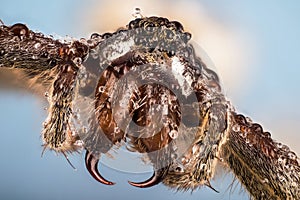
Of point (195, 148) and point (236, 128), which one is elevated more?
point (236, 128)

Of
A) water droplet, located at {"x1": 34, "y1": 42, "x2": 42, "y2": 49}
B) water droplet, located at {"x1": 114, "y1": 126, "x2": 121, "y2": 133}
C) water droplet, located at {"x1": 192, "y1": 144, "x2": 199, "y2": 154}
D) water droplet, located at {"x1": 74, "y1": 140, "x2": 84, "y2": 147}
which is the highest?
water droplet, located at {"x1": 34, "y1": 42, "x2": 42, "y2": 49}

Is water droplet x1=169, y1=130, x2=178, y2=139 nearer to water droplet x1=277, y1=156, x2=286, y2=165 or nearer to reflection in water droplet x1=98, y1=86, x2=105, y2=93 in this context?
reflection in water droplet x1=98, y1=86, x2=105, y2=93

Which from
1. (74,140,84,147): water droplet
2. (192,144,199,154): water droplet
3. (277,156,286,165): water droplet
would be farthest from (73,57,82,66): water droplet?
(277,156,286,165): water droplet

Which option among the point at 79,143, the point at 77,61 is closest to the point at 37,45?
the point at 77,61

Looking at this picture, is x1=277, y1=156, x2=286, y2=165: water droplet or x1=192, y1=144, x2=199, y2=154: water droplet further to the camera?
x1=277, y1=156, x2=286, y2=165: water droplet

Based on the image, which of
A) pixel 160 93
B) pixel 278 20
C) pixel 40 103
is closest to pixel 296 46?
pixel 278 20

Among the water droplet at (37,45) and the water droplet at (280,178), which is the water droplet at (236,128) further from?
the water droplet at (37,45)

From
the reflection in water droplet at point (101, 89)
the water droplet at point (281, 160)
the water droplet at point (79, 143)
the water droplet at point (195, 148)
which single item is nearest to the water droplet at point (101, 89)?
the reflection in water droplet at point (101, 89)

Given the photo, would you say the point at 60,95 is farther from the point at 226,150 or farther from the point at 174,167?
the point at 226,150

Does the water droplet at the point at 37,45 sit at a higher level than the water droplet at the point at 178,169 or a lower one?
higher

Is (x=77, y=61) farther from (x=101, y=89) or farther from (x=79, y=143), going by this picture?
(x=79, y=143)

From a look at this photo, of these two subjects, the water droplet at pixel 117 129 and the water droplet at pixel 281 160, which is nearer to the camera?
the water droplet at pixel 117 129
